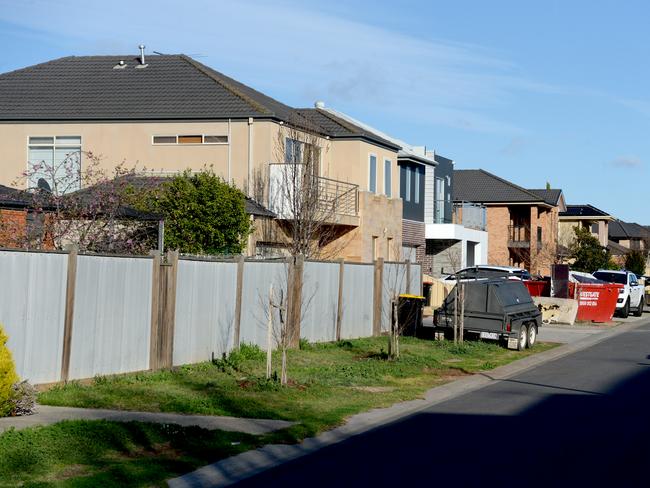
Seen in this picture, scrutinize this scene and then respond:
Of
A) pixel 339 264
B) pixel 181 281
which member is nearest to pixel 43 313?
pixel 181 281

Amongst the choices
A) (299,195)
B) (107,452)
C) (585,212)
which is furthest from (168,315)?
(585,212)

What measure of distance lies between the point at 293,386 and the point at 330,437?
364cm

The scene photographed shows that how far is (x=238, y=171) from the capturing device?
33.2 m

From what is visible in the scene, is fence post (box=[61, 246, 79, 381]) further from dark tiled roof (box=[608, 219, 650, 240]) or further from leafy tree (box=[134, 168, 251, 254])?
dark tiled roof (box=[608, 219, 650, 240])

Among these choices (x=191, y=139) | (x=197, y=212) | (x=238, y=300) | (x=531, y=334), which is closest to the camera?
(x=238, y=300)

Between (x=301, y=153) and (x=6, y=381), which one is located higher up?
(x=301, y=153)

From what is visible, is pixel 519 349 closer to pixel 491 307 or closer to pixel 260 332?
pixel 491 307

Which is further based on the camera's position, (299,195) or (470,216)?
(470,216)

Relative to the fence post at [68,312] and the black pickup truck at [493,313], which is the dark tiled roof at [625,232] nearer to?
the black pickup truck at [493,313]

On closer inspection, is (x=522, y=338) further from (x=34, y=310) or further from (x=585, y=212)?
(x=585, y=212)

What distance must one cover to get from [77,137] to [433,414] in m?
22.7

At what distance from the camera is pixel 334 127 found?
125 ft

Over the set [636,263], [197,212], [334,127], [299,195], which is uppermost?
[334,127]

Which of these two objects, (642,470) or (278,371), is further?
(278,371)
